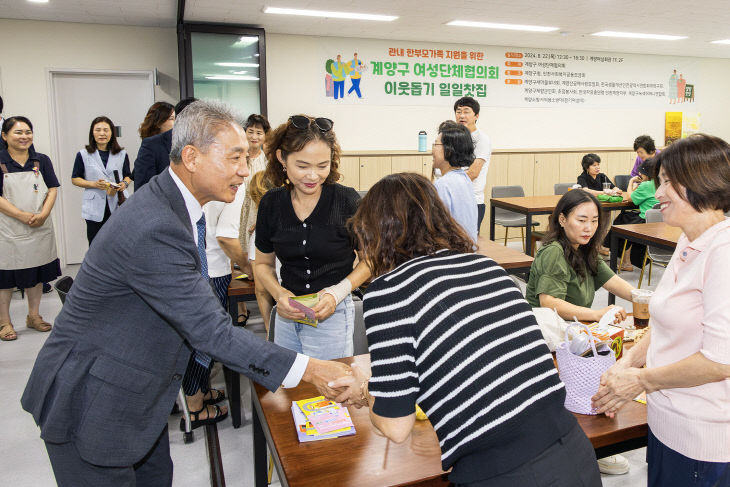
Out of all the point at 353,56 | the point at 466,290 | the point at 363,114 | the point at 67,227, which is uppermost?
the point at 353,56

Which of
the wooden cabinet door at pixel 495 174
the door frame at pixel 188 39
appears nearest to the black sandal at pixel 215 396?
the door frame at pixel 188 39

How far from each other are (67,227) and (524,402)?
687 cm

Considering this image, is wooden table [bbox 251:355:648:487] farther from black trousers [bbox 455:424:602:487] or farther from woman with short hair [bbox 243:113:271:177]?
woman with short hair [bbox 243:113:271:177]

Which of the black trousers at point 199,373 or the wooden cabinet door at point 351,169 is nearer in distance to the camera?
the black trousers at point 199,373

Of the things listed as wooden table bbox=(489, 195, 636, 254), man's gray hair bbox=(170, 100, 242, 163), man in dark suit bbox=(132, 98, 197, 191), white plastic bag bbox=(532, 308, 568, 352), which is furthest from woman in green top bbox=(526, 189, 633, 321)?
wooden table bbox=(489, 195, 636, 254)

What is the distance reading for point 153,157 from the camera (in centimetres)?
345

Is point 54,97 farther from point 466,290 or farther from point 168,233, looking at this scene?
point 466,290

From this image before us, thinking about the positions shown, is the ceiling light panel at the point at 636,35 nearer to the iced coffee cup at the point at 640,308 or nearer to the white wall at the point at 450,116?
the white wall at the point at 450,116

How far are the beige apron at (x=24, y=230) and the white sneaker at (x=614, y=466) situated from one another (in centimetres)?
412

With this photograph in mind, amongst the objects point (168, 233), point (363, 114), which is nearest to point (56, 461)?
point (168, 233)

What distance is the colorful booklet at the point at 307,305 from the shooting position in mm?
1932

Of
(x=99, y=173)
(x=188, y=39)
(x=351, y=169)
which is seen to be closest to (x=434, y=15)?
(x=351, y=169)

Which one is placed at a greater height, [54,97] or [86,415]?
[54,97]

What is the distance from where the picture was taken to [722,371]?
1247mm
